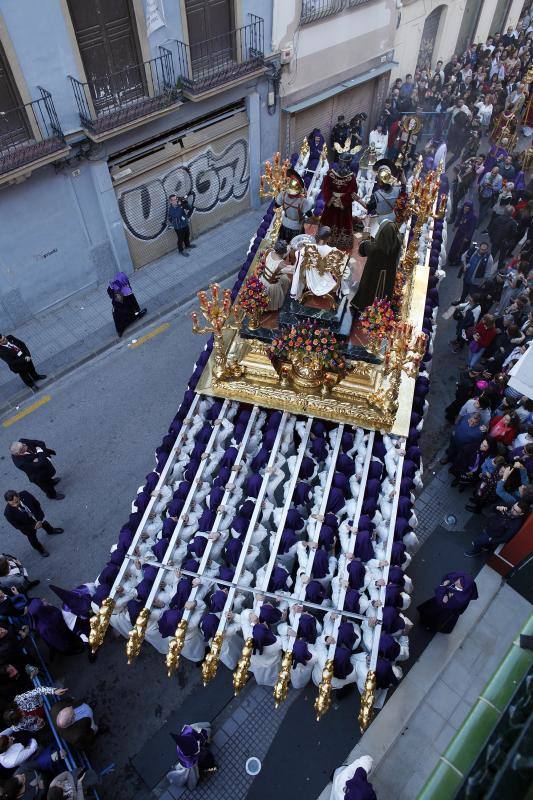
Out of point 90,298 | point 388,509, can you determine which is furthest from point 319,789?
point 90,298

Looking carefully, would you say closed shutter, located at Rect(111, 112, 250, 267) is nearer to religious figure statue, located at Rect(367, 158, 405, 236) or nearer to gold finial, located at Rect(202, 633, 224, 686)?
religious figure statue, located at Rect(367, 158, 405, 236)

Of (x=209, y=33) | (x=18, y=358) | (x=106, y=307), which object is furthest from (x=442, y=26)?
(x=18, y=358)

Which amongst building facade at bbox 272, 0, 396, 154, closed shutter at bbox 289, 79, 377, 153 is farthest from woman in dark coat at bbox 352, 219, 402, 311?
closed shutter at bbox 289, 79, 377, 153

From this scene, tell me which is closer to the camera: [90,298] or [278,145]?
[90,298]

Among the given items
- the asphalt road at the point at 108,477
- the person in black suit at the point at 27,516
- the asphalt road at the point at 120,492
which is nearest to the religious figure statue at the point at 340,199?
Result: the asphalt road at the point at 120,492

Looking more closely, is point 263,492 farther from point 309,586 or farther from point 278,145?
point 278,145

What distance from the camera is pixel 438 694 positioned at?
7.77m

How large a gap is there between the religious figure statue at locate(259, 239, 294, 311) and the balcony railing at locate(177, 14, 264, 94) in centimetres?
579

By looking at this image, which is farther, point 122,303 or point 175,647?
point 122,303

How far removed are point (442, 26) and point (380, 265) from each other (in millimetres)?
17768

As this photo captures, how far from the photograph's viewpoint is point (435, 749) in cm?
730

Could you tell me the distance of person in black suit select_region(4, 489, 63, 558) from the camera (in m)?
8.23

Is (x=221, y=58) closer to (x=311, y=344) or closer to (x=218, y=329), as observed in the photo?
(x=218, y=329)

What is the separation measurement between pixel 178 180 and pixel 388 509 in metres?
10.7
